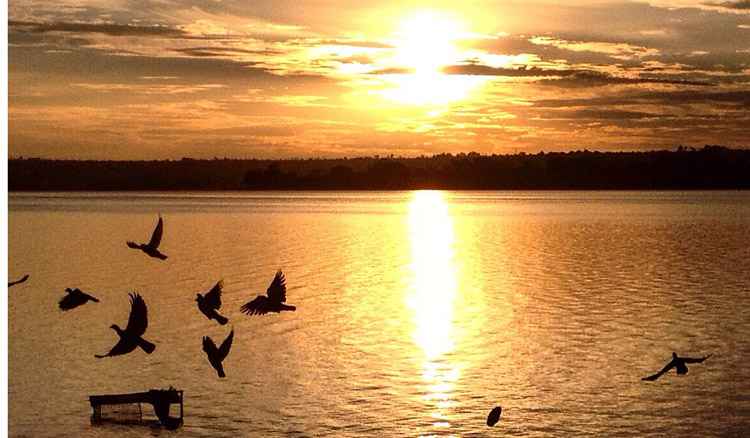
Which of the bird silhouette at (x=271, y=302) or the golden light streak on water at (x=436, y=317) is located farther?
the golden light streak on water at (x=436, y=317)

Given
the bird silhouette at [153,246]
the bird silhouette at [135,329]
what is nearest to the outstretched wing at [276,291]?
the bird silhouette at [153,246]

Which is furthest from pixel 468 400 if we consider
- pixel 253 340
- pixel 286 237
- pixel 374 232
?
pixel 374 232

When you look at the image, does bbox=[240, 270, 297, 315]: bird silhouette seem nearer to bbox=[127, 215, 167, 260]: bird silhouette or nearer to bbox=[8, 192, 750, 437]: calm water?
bbox=[127, 215, 167, 260]: bird silhouette

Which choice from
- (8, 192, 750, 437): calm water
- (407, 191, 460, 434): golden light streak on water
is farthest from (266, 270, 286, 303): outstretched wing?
(407, 191, 460, 434): golden light streak on water

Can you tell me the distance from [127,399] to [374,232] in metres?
90.2

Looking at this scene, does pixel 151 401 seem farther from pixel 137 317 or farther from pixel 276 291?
pixel 276 291

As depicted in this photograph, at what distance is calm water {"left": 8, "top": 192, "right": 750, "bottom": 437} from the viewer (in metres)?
27.9

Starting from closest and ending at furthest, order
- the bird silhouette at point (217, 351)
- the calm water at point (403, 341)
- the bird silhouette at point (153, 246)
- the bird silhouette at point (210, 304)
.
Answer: the bird silhouette at point (153, 246)
the bird silhouette at point (210, 304)
the bird silhouette at point (217, 351)
the calm water at point (403, 341)

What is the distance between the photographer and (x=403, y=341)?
40312 mm

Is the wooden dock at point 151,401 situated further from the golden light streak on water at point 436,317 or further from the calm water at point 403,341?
the golden light streak on water at point 436,317

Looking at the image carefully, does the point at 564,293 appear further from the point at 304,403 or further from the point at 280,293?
the point at 280,293

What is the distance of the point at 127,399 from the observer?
26203 mm

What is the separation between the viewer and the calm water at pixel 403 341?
91.6 feet

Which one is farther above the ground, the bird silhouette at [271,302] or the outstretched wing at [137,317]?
the bird silhouette at [271,302]
